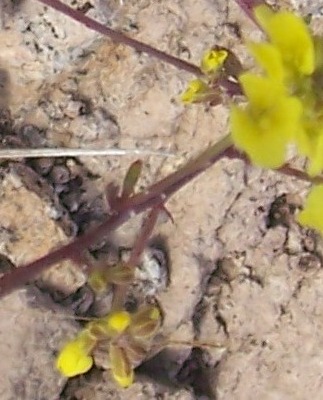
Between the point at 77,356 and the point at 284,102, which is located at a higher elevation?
the point at 284,102

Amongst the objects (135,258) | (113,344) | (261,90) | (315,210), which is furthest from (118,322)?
(261,90)

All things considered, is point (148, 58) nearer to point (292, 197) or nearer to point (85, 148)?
point (85, 148)

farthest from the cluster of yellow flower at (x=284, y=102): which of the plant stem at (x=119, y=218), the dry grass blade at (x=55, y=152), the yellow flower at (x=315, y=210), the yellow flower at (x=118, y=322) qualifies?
the dry grass blade at (x=55, y=152)

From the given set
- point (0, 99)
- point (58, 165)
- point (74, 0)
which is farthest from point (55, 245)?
point (74, 0)

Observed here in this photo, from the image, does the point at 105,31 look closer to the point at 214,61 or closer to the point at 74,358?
the point at 214,61

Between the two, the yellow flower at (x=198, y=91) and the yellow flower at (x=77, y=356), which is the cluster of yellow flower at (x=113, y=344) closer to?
the yellow flower at (x=77, y=356)
